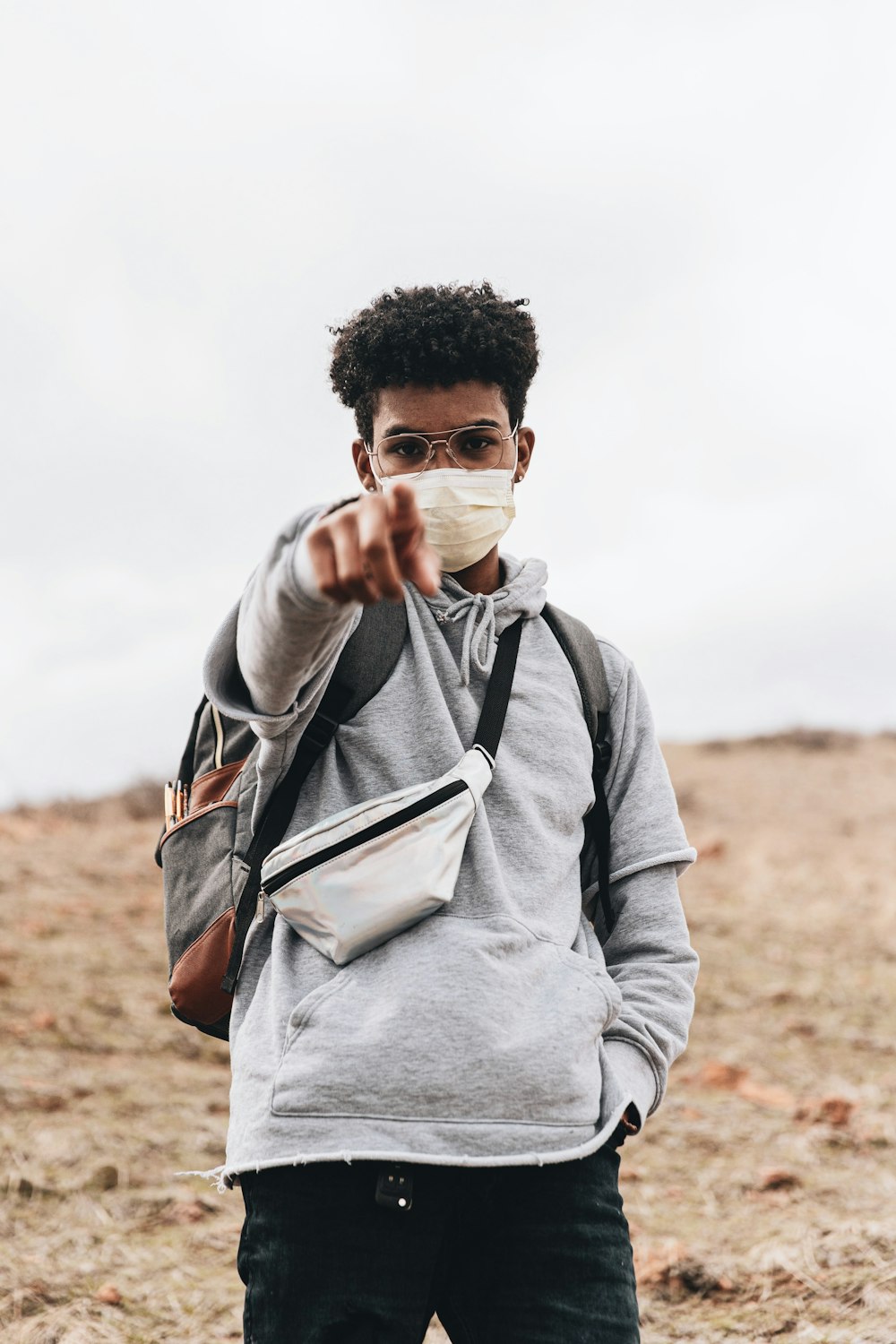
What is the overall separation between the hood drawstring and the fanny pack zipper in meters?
0.28

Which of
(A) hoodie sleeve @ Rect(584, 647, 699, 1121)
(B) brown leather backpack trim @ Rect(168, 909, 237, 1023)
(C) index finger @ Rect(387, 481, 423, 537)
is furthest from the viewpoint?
(A) hoodie sleeve @ Rect(584, 647, 699, 1121)

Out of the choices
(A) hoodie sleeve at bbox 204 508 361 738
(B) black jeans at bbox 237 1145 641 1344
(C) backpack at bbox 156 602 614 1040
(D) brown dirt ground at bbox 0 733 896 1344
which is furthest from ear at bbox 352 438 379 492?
(D) brown dirt ground at bbox 0 733 896 1344

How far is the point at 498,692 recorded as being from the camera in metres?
1.90

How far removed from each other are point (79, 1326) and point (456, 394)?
2.68 meters

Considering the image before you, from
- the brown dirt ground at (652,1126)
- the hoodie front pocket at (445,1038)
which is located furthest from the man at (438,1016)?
the brown dirt ground at (652,1126)

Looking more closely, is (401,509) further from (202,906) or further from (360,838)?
(202,906)

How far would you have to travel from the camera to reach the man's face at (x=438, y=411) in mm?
2051

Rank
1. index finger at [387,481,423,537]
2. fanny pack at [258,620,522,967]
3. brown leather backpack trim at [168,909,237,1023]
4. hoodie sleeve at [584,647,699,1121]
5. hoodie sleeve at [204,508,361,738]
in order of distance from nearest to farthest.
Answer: index finger at [387,481,423,537]
hoodie sleeve at [204,508,361,738]
fanny pack at [258,620,522,967]
brown leather backpack trim at [168,909,237,1023]
hoodie sleeve at [584,647,699,1121]

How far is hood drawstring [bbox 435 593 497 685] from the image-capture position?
1.93 m

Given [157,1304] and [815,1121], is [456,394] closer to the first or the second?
[157,1304]

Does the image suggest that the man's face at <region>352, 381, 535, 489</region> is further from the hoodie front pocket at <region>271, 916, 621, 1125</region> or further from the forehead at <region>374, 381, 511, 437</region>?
the hoodie front pocket at <region>271, 916, 621, 1125</region>

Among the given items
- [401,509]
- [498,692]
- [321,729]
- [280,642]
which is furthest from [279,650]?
[498,692]

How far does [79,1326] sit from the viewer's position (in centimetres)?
313

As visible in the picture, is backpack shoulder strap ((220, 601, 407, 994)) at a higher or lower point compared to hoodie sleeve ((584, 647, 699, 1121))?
higher
